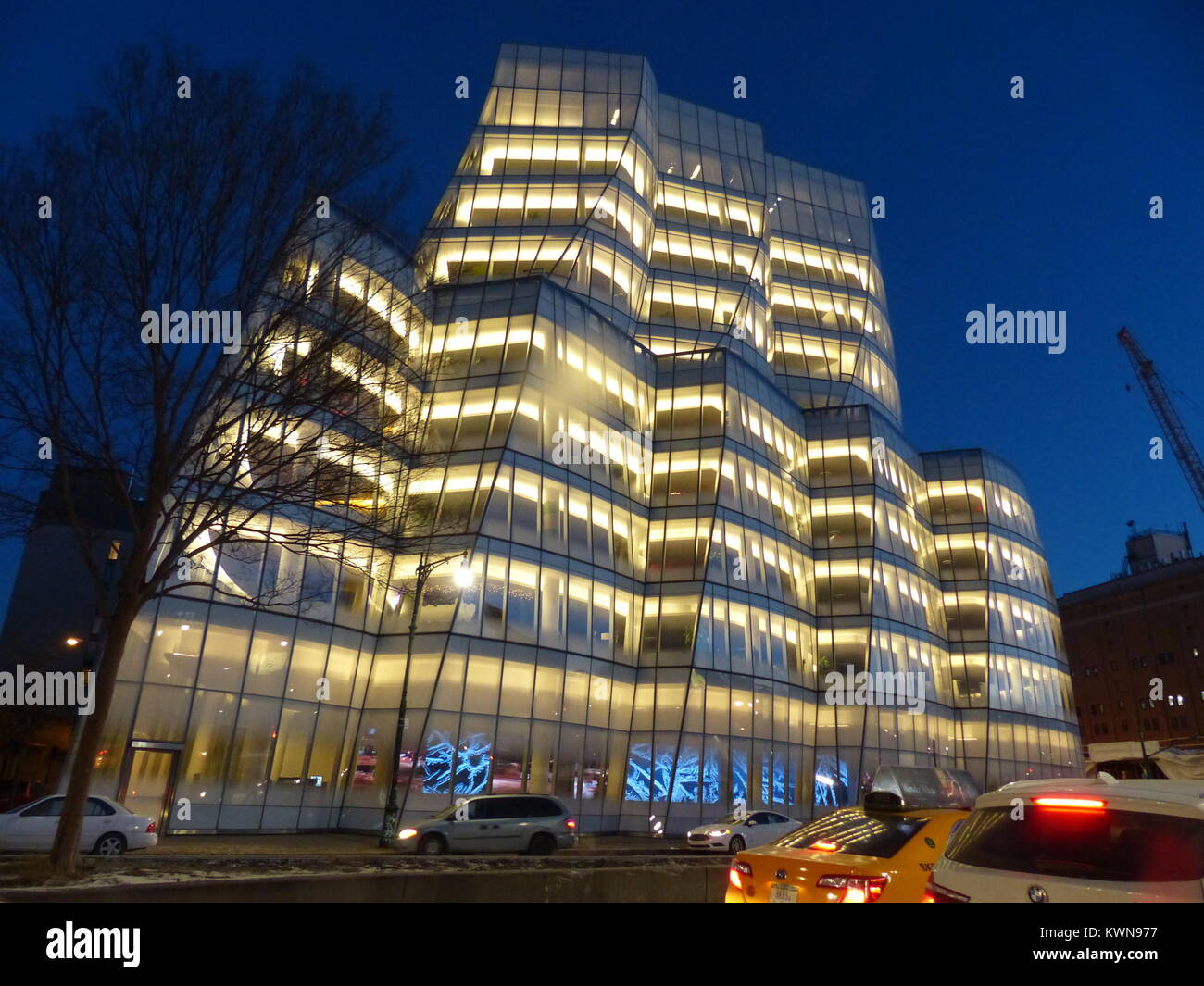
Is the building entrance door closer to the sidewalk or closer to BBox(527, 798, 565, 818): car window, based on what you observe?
the sidewalk

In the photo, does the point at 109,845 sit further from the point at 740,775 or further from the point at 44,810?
the point at 740,775

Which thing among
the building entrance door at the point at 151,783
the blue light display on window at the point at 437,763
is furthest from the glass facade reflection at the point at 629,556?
the building entrance door at the point at 151,783

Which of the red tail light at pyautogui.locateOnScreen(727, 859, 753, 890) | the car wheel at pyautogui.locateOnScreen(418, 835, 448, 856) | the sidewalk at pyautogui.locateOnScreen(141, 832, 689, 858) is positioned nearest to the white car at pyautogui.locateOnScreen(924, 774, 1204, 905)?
the red tail light at pyautogui.locateOnScreen(727, 859, 753, 890)

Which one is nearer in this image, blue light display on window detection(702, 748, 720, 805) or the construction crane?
blue light display on window detection(702, 748, 720, 805)

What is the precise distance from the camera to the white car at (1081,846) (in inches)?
191

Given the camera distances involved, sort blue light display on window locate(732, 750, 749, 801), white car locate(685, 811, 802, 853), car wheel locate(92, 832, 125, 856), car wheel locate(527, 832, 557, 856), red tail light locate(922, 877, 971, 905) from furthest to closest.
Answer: blue light display on window locate(732, 750, 749, 801) → white car locate(685, 811, 802, 853) → car wheel locate(527, 832, 557, 856) → car wheel locate(92, 832, 125, 856) → red tail light locate(922, 877, 971, 905)

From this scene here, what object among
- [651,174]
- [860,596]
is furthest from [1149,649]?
[651,174]

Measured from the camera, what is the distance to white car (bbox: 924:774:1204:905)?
485 cm

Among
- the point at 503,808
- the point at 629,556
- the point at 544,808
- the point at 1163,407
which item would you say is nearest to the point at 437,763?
the point at 544,808

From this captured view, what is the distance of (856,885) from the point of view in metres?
7.88

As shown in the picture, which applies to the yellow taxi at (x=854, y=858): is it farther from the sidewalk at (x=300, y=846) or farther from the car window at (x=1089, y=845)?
the sidewalk at (x=300, y=846)

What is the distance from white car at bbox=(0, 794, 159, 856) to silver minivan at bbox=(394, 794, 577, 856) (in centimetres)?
614

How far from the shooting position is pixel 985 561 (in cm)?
5756
